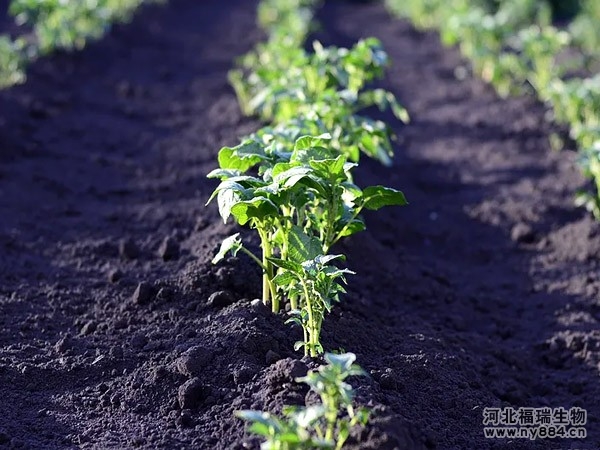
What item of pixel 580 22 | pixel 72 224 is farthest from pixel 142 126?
pixel 580 22

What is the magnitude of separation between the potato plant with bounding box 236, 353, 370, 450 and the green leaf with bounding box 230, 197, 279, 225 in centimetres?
86

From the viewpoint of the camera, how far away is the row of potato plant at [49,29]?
346 inches

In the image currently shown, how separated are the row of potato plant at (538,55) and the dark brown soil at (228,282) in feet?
0.89

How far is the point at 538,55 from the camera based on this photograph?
873 centimetres

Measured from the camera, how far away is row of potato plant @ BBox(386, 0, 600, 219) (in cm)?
702

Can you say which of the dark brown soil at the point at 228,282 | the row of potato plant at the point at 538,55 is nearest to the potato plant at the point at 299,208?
the dark brown soil at the point at 228,282

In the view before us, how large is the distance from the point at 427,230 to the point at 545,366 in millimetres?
2017

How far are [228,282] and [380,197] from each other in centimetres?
93

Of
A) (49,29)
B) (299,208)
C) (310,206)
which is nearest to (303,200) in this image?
(299,208)

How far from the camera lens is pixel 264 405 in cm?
330

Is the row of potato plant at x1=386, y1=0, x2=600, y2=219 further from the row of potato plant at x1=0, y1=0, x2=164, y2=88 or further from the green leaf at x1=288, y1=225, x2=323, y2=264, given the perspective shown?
the row of potato plant at x1=0, y1=0, x2=164, y2=88

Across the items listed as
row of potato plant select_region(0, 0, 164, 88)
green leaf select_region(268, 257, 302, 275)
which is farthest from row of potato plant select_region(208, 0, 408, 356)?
row of potato plant select_region(0, 0, 164, 88)

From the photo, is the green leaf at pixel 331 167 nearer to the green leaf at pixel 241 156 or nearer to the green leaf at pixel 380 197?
the green leaf at pixel 380 197

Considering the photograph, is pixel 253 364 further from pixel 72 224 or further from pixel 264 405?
pixel 72 224
